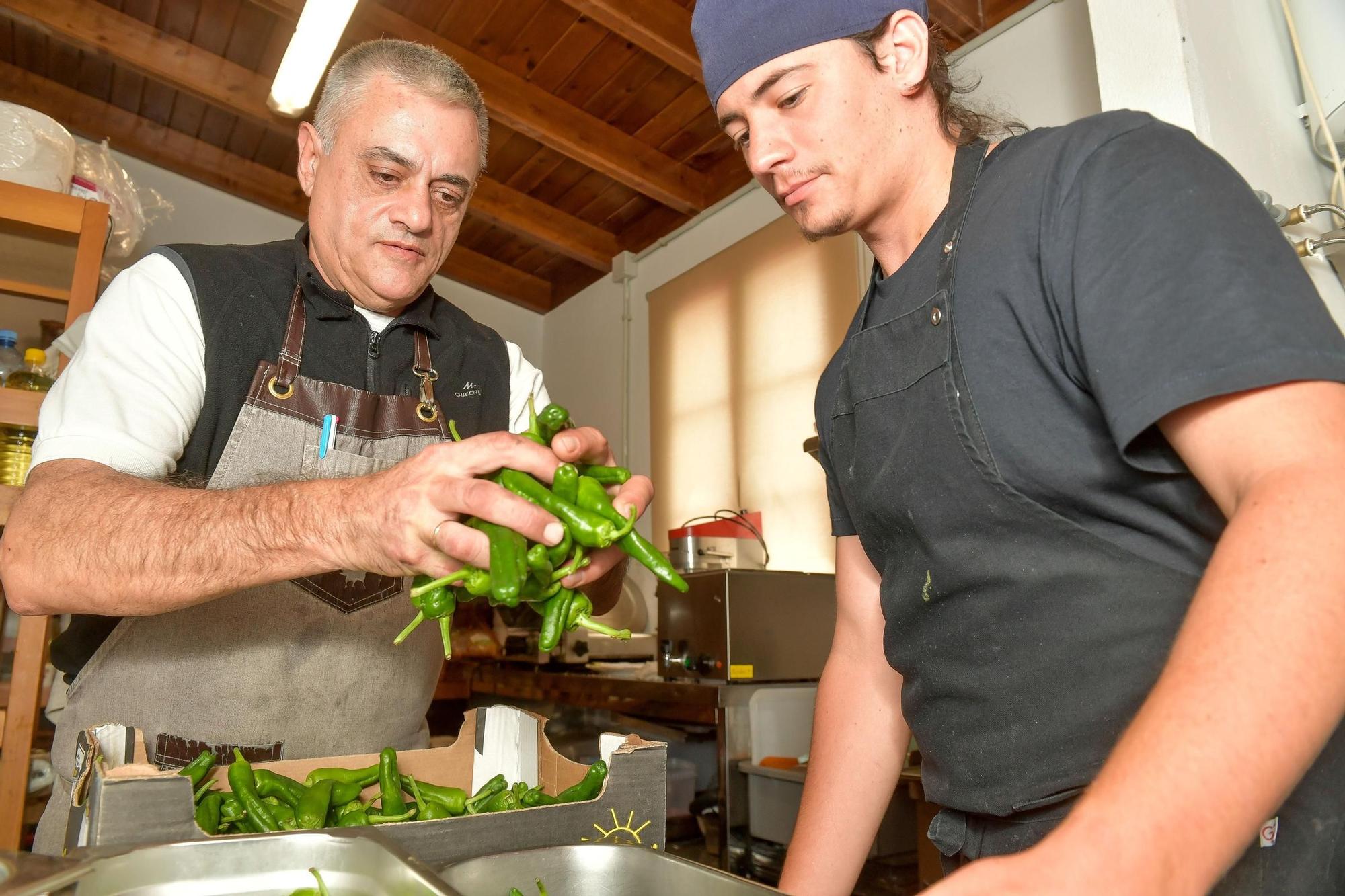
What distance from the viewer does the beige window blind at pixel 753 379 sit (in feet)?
14.1

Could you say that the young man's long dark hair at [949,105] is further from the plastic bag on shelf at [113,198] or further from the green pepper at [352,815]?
the plastic bag on shelf at [113,198]

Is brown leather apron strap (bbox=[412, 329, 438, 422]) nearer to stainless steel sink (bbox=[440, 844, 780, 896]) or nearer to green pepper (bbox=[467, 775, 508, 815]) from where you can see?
green pepper (bbox=[467, 775, 508, 815])

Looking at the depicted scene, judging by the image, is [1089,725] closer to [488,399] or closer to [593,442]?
[593,442]

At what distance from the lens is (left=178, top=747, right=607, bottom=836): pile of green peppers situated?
1059 millimetres

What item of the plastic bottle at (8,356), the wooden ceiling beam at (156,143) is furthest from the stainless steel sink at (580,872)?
the wooden ceiling beam at (156,143)

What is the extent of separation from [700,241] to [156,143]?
3561mm

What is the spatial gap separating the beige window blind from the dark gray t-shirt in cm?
292

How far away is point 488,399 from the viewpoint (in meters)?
1.77

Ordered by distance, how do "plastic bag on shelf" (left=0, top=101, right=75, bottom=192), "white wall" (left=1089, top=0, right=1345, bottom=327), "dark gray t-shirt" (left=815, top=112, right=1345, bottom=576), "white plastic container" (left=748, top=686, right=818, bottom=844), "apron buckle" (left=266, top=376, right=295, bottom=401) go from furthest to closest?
"plastic bag on shelf" (left=0, top=101, right=75, bottom=192) → "white plastic container" (left=748, top=686, right=818, bottom=844) → "white wall" (left=1089, top=0, right=1345, bottom=327) → "apron buckle" (left=266, top=376, right=295, bottom=401) → "dark gray t-shirt" (left=815, top=112, right=1345, bottom=576)

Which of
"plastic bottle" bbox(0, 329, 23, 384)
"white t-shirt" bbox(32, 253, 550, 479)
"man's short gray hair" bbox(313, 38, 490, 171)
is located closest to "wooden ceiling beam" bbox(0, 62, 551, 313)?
"plastic bottle" bbox(0, 329, 23, 384)

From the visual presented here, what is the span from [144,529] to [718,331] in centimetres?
419

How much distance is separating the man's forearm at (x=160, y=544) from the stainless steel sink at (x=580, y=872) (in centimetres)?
42

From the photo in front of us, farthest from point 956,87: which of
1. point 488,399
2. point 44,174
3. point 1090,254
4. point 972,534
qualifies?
point 44,174

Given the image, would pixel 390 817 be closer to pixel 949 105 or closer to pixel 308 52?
pixel 949 105
